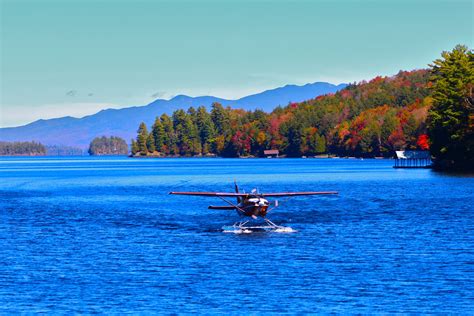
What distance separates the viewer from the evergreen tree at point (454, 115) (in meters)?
119

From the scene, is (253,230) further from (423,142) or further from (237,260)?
(423,142)

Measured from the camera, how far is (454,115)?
401 ft

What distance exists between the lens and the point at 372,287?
29.1 m

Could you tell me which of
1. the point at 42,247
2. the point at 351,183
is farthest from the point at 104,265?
the point at 351,183

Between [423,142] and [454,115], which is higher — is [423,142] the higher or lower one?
the lower one

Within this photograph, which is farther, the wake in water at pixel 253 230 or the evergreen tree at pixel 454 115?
the evergreen tree at pixel 454 115

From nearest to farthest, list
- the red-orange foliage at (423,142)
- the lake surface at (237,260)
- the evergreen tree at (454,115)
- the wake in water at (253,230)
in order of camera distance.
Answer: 1. the lake surface at (237,260)
2. the wake in water at (253,230)
3. the evergreen tree at (454,115)
4. the red-orange foliage at (423,142)

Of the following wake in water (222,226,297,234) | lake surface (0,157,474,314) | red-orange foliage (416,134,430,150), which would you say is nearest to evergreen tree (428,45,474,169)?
red-orange foliage (416,134,430,150)

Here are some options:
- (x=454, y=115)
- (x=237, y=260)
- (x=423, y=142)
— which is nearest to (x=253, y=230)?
(x=237, y=260)

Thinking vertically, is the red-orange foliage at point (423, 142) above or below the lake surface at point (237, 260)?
above

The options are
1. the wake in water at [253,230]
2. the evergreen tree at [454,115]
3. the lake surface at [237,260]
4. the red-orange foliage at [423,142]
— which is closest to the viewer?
the lake surface at [237,260]

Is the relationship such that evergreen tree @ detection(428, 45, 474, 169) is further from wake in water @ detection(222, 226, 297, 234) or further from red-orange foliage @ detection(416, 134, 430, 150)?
wake in water @ detection(222, 226, 297, 234)

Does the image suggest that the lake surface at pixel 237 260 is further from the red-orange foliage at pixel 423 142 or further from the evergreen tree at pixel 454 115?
the red-orange foliage at pixel 423 142

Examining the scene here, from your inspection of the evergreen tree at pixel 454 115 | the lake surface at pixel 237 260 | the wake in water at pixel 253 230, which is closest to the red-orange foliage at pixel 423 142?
the evergreen tree at pixel 454 115
